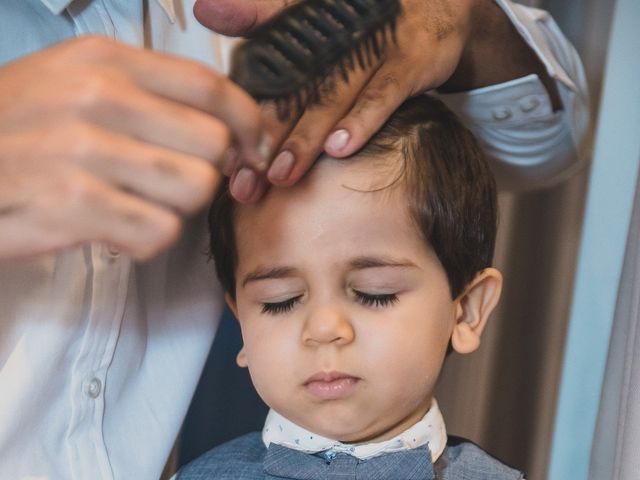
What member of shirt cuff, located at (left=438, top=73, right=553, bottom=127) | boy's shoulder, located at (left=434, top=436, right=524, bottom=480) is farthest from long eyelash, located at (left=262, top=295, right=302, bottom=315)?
shirt cuff, located at (left=438, top=73, right=553, bottom=127)

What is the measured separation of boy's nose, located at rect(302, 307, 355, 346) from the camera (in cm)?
69

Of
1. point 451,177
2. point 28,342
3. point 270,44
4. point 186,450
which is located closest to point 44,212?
point 270,44

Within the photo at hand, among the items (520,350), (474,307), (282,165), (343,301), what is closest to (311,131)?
(282,165)

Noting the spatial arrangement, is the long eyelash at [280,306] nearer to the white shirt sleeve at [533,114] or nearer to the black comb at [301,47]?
the black comb at [301,47]

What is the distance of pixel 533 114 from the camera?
3.01 feet

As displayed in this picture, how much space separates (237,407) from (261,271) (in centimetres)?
33

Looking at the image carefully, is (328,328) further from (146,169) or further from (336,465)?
(146,169)

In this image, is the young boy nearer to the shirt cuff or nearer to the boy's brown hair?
the boy's brown hair

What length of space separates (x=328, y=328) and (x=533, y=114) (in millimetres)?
385

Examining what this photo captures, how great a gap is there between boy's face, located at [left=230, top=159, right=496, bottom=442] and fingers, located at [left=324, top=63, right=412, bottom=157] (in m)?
0.05

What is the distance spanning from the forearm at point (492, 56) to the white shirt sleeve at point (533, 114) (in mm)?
13

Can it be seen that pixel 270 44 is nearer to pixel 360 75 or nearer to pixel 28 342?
pixel 360 75

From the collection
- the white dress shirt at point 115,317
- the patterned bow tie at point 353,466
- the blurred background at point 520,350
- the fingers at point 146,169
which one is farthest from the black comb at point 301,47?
the blurred background at point 520,350

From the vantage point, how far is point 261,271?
2.44 ft
